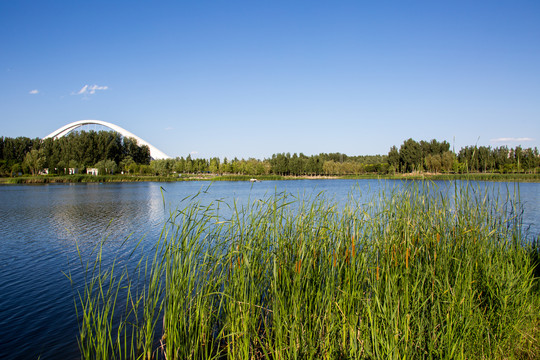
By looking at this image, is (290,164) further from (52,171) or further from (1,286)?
(1,286)

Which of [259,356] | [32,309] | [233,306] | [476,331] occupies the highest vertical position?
[233,306]

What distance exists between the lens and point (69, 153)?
71.1 meters

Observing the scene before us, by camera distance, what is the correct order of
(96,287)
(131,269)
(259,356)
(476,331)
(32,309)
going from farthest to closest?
(131,269), (96,287), (32,309), (259,356), (476,331)

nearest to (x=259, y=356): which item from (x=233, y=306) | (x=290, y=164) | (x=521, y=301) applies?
(x=233, y=306)

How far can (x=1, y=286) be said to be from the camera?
7.69 m

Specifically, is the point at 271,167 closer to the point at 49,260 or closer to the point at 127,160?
the point at 127,160

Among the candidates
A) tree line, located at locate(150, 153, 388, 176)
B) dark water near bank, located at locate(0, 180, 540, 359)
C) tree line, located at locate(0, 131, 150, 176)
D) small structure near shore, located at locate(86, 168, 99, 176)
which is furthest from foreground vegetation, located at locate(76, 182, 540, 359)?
tree line, located at locate(150, 153, 388, 176)

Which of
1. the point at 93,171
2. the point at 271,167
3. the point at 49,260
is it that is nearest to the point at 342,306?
the point at 49,260

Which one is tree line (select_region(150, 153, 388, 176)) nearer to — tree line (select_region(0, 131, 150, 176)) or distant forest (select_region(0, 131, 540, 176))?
distant forest (select_region(0, 131, 540, 176))

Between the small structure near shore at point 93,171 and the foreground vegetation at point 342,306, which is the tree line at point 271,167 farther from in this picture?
the foreground vegetation at point 342,306

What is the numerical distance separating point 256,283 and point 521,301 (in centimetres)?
303

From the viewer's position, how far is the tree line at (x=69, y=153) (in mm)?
64500

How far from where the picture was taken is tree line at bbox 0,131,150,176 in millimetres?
64500

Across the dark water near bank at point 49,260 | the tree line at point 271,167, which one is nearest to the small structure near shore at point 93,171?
the tree line at point 271,167
